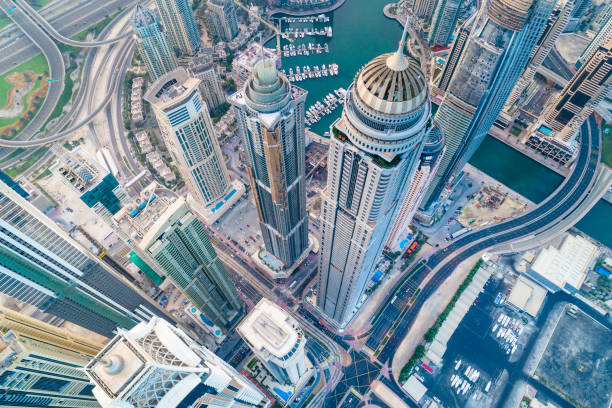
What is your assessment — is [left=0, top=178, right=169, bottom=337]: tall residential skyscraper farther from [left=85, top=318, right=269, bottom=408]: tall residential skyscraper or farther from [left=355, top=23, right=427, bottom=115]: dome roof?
[left=355, top=23, right=427, bottom=115]: dome roof

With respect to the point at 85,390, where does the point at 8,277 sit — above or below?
above

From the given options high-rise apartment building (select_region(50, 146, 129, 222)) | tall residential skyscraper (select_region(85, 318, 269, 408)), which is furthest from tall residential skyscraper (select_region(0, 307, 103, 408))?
high-rise apartment building (select_region(50, 146, 129, 222))

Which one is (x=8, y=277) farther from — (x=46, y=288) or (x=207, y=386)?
(x=207, y=386)

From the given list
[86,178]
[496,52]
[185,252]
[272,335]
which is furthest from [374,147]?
[86,178]

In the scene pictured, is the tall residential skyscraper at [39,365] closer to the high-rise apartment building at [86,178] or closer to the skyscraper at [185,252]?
the skyscraper at [185,252]

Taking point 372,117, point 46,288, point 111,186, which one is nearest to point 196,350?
point 46,288
